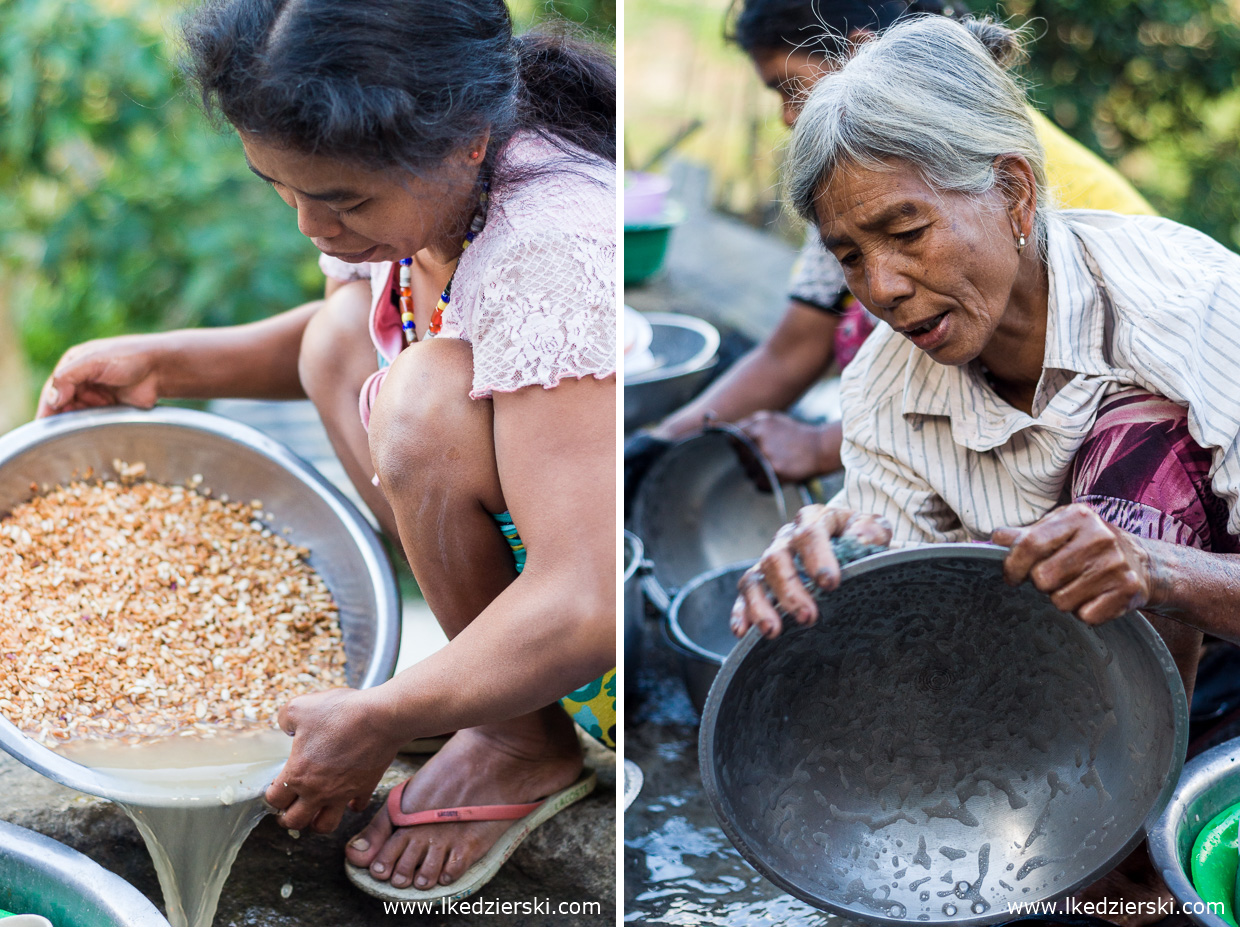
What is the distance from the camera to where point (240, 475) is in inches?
69.6

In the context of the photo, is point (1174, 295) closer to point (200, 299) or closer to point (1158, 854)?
point (1158, 854)

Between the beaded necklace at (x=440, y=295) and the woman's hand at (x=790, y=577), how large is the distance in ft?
1.61

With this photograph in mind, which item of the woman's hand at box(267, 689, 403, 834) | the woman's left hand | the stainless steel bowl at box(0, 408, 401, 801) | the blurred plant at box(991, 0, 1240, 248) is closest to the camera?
the woman's left hand

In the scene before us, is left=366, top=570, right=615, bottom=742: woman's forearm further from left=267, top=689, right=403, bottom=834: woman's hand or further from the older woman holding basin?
the older woman holding basin

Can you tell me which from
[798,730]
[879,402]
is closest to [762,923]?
[798,730]

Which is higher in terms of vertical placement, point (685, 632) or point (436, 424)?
point (436, 424)

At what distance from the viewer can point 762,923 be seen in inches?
61.4

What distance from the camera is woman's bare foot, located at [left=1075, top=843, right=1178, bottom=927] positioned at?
1391 mm

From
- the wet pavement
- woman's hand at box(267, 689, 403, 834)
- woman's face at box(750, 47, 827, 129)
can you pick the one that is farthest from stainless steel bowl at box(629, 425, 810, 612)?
woman's hand at box(267, 689, 403, 834)

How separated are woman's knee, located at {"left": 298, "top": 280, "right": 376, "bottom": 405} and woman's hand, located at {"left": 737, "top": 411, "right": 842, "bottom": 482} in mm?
771

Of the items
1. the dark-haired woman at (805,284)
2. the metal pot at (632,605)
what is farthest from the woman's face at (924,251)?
the metal pot at (632,605)

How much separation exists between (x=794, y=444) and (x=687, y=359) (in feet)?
1.86

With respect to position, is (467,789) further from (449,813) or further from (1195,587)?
(1195,587)

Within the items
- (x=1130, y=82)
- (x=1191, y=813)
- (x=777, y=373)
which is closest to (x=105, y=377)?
(x=777, y=373)
